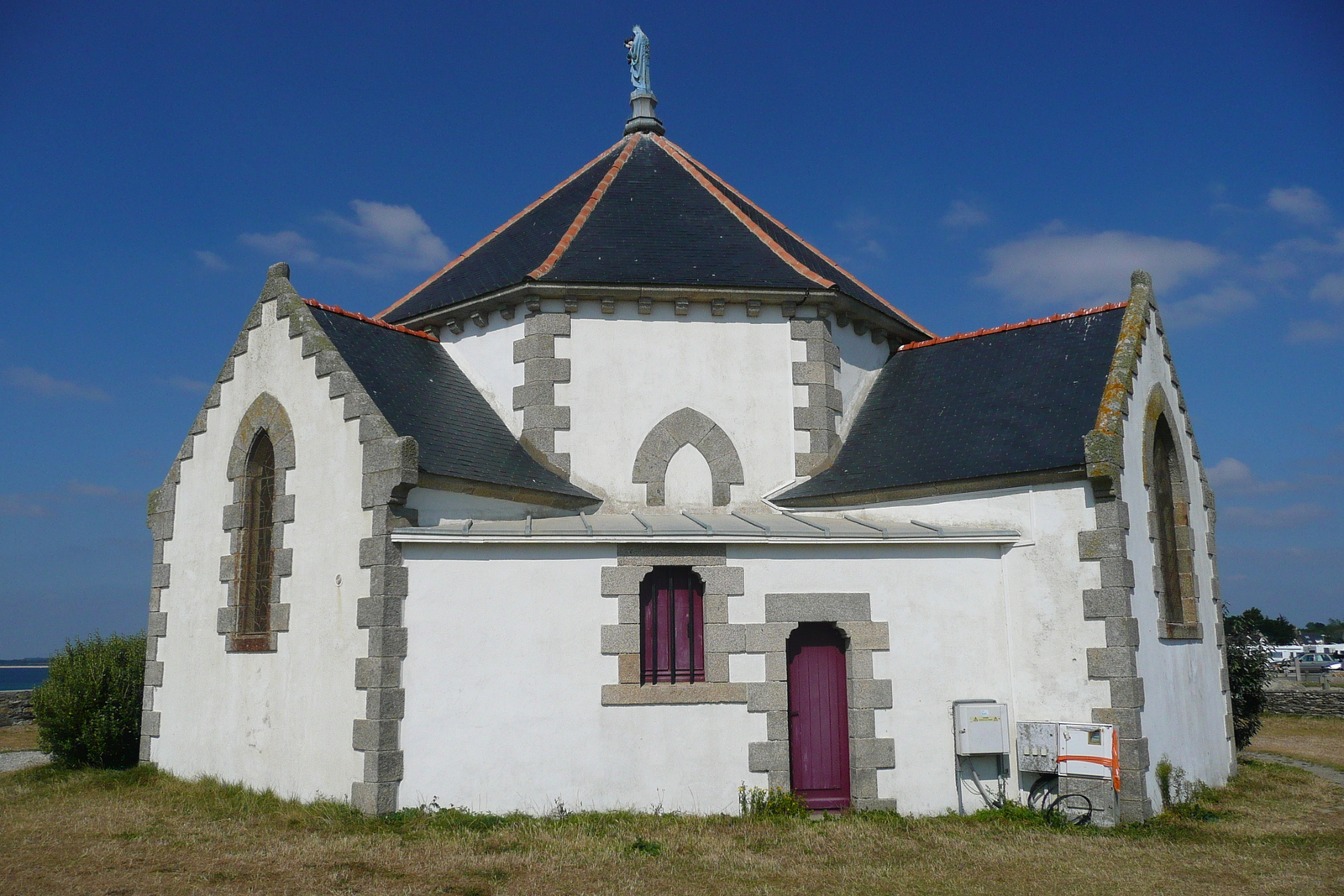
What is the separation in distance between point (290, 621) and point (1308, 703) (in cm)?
2374

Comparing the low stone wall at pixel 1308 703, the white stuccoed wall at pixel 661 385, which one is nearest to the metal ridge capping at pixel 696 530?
the white stuccoed wall at pixel 661 385

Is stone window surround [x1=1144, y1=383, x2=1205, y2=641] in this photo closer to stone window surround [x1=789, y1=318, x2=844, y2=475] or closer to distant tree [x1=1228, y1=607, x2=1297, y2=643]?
stone window surround [x1=789, y1=318, x2=844, y2=475]

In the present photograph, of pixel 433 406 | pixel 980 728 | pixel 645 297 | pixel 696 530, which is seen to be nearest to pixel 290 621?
pixel 433 406

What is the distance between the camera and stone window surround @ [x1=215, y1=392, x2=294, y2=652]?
11.4 meters

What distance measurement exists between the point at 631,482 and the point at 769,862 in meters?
5.44

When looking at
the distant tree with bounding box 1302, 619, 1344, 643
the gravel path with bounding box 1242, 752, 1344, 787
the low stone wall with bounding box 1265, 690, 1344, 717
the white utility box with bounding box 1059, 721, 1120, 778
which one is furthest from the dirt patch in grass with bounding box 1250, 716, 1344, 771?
the distant tree with bounding box 1302, 619, 1344, 643

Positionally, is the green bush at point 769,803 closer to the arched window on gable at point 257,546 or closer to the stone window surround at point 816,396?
the stone window surround at point 816,396

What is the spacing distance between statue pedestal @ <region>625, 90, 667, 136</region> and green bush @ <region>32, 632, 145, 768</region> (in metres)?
11.7

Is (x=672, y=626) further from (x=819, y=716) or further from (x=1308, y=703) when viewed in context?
(x=1308, y=703)

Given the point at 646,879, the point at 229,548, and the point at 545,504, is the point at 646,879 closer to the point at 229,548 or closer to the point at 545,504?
the point at 545,504

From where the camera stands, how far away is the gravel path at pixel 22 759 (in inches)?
561

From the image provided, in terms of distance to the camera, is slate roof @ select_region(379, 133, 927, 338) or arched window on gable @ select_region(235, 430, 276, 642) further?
slate roof @ select_region(379, 133, 927, 338)

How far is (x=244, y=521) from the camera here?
39.9 ft

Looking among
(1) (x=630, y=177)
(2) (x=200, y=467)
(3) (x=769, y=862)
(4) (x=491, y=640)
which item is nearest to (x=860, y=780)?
(3) (x=769, y=862)
